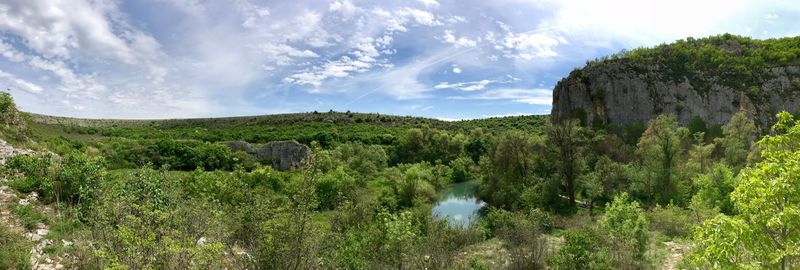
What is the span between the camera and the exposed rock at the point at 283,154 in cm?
5603

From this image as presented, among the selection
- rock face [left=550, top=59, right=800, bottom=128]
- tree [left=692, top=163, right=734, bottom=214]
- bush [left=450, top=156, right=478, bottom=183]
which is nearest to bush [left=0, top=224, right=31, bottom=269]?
tree [left=692, top=163, right=734, bottom=214]

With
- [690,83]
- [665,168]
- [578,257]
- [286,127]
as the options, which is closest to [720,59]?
[690,83]

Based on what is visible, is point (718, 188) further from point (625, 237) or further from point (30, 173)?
point (30, 173)

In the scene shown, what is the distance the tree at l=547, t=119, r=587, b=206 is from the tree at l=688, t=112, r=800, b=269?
28953 mm

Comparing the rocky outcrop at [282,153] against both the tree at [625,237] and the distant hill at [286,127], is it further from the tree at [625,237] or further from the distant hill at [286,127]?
the tree at [625,237]

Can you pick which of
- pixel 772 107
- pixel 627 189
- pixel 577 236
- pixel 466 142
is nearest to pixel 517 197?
pixel 627 189

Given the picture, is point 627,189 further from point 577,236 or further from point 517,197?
point 577,236

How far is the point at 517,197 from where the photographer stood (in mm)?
35531

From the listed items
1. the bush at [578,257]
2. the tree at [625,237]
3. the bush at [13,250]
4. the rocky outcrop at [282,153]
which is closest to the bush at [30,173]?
the bush at [13,250]

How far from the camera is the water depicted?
128 feet

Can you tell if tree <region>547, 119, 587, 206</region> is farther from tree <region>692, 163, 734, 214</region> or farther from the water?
tree <region>692, 163, 734, 214</region>

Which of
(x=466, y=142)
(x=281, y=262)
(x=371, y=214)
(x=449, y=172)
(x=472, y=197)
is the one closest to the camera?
(x=281, y=262)

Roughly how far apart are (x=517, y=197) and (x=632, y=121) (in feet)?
109

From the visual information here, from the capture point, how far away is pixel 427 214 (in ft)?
78.9
